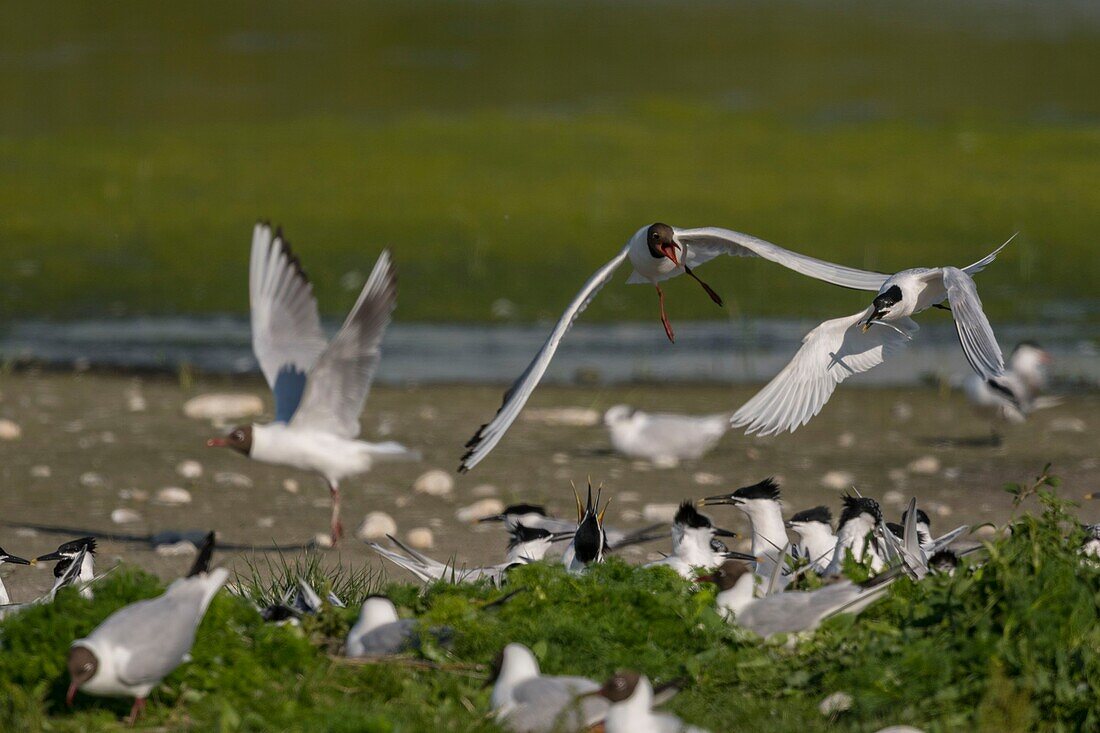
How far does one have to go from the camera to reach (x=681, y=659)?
16.1 feet

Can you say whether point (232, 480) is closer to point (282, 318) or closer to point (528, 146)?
point (282, 318)

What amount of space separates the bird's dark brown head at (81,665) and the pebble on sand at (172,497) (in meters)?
4.49

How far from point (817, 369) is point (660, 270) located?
0.67 meters

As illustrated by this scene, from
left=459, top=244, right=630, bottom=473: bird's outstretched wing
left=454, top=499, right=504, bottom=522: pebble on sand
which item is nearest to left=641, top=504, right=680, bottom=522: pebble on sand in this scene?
left=454, top=499, right=504, bottom=522: pebble on sand

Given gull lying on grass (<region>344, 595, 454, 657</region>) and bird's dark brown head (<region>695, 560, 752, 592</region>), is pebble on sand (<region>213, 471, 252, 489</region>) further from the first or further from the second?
bird's dark brown head (<region>695, 560, 752, 592</region>)

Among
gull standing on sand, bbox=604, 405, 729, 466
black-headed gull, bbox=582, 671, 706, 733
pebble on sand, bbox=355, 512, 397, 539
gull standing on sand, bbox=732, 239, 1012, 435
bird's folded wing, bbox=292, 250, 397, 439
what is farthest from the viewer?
gull standing on sand, bbox=604, 405, 729, 466

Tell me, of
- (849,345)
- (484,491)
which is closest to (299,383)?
(484,491)

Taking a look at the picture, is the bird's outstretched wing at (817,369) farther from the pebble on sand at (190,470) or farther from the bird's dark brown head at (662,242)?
the pebble on sand at (190,470)

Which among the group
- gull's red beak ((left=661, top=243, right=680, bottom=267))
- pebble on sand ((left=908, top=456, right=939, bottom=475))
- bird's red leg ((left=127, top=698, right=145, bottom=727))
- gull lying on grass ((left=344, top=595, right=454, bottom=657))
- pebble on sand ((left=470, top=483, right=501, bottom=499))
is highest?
gull's red beak ((left=661, top=243, right=680, bottom=267))

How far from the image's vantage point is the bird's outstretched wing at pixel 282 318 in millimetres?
9227

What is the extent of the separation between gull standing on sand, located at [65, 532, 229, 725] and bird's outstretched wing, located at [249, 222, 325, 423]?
457cm

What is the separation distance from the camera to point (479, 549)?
7.98 m

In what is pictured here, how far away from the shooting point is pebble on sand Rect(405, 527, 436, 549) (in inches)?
316

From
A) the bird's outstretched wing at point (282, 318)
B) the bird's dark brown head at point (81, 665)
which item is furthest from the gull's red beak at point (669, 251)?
the bird's outstretched wing at point (282, 318)
